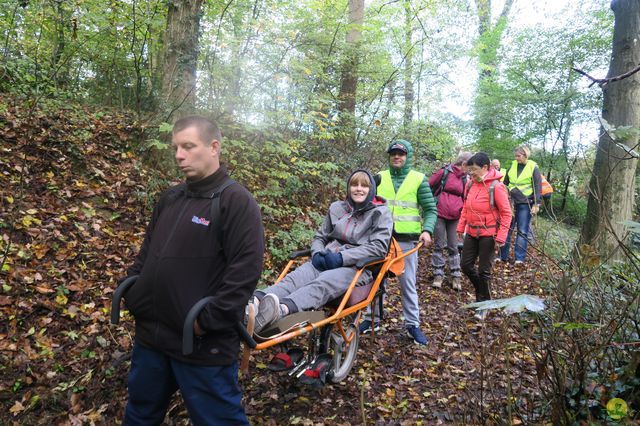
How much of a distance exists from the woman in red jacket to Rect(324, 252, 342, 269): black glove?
248cm

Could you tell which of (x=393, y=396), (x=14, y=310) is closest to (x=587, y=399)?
(x=393, y=396)

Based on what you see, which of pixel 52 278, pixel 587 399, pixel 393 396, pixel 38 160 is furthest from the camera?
pixel 38 160

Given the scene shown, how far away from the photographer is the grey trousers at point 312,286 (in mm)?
3426

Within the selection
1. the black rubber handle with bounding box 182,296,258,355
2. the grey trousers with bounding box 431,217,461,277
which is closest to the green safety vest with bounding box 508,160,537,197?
the grey trousers with bounding box 431,217,461,277

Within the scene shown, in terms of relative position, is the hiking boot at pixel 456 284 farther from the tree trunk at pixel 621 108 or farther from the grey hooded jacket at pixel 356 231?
the grey hooded jacket at pixel 356 231

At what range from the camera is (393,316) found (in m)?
5.92

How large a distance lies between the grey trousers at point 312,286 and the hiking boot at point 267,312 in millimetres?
313

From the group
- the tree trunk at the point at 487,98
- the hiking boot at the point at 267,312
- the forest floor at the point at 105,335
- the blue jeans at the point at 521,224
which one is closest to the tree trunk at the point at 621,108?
the forest floor at the point at 105,335

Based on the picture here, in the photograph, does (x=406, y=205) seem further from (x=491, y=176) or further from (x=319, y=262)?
(x=319, y=262)

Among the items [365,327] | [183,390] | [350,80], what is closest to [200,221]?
[183,390]

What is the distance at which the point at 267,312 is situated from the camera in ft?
9.72

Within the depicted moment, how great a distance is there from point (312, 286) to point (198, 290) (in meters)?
1.46

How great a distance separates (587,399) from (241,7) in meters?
8.42

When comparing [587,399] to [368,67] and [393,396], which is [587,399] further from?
[368,67]
